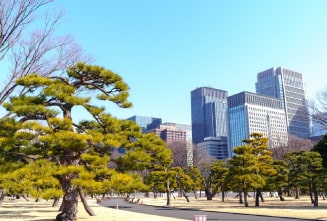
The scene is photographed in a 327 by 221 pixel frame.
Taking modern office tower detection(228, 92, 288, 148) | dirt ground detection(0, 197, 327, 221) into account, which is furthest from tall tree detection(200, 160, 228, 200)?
modern office tower detection(228, 92, 288, 148)

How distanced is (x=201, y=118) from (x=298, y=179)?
164 metres

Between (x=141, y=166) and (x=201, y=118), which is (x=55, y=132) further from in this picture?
(x=201, y=118)

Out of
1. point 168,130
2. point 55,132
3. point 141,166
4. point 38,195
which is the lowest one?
point 38,195

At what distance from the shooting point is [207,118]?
188375 millimetres

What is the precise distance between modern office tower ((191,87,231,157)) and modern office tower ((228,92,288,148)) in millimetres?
46860

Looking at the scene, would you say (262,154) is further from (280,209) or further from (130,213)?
(130,213)

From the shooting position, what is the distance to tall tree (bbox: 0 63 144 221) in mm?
13109

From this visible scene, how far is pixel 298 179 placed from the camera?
28.1 meters

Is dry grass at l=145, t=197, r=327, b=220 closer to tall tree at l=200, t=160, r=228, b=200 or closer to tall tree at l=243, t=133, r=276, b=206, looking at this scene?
tall tree at l=243, t=133, r=276, b=206

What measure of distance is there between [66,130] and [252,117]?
11961 centimetres

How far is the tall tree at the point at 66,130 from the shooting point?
516 inches

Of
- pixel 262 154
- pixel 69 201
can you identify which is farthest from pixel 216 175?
pixel 69 201

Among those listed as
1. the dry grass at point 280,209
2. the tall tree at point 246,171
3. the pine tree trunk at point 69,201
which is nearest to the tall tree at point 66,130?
the pine tree trunk at point 69,201

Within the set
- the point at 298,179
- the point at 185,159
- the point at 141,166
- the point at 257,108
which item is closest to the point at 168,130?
the point at 257,108
